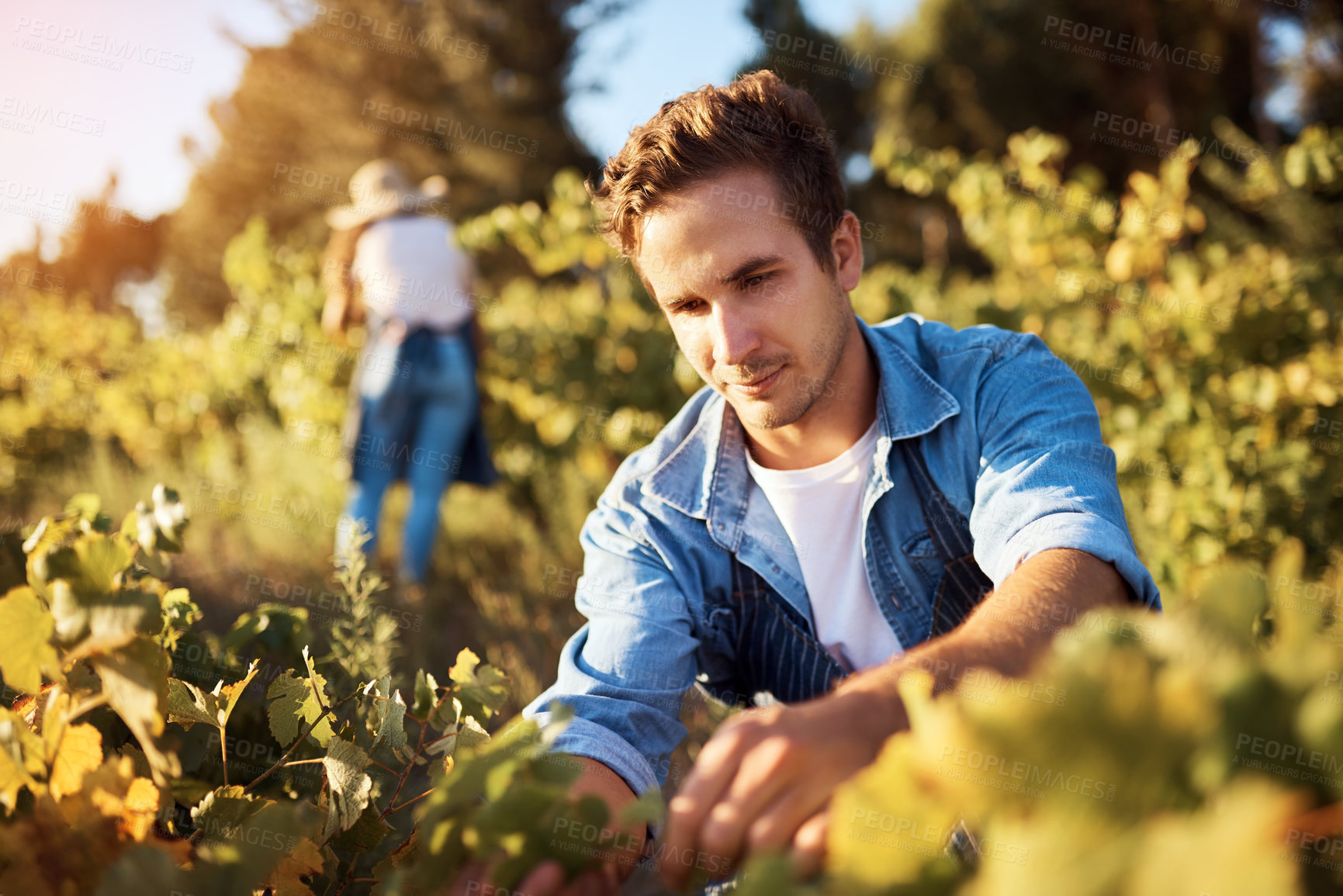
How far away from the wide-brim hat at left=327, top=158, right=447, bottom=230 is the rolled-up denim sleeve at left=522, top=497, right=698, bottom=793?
132 inches

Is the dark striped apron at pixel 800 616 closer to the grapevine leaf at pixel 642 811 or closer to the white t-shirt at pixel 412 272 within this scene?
the grapevine leaf at pixel 642 811

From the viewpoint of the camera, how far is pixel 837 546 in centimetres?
182

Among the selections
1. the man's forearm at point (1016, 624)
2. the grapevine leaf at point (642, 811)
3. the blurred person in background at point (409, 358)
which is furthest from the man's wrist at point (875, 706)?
the blurred person in background at point (409, 358)

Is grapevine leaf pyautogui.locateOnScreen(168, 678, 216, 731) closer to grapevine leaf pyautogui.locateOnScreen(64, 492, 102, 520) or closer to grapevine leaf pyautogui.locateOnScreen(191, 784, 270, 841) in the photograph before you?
grapevine leaf pyautogui.locateOnScreen(191, 784, 270, 841)

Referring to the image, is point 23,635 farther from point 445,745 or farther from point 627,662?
point 627,662

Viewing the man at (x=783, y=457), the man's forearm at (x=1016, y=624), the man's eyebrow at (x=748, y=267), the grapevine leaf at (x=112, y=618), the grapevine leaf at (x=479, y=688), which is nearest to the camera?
the grapevine leaf at (x=112, y=618)

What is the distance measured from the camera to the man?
1.46 metres

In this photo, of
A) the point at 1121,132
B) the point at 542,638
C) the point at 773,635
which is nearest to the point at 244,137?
the point at 1121,132

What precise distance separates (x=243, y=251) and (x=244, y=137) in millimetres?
22517

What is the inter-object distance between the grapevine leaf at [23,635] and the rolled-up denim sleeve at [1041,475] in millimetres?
1171

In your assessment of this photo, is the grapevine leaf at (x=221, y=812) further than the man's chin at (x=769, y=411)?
No

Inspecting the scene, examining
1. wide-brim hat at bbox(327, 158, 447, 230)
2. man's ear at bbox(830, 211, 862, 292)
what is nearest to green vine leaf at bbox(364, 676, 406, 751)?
man's ear at bbox(830, 211, 862, 292)

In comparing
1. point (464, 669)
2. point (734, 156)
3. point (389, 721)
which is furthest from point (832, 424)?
point (389, 721)

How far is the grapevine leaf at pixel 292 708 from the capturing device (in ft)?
3.11
